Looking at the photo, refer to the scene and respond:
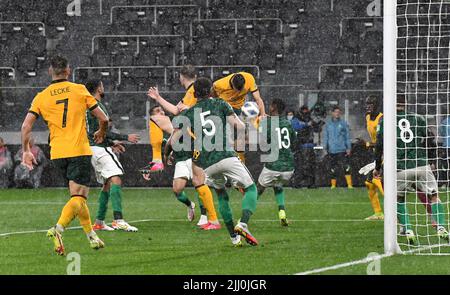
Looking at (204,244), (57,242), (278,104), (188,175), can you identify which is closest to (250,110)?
(278,104)

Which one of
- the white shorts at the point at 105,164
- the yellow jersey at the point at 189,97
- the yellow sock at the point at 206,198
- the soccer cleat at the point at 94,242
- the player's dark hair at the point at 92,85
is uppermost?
the player's dark hair at the point at 92,85

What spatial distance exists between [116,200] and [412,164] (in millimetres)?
4319

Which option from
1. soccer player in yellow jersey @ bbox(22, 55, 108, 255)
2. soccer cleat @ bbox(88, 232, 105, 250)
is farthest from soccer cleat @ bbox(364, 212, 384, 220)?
soccer player in yellow jersey @ bbox(22, 55, 108, 255)

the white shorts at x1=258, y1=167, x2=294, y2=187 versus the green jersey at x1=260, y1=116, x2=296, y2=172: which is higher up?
the green jersey at x1=260, y1=116, x2=296, y2=172

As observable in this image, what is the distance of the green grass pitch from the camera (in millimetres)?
10352

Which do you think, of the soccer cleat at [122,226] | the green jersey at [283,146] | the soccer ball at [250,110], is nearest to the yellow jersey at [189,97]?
the green jersey at [283,146]

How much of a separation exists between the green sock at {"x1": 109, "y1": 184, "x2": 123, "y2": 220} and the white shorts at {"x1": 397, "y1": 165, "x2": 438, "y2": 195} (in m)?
4.10

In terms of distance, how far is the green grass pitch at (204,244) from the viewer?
10.4 m

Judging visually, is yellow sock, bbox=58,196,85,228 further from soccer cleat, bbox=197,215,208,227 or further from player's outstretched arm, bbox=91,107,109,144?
soccer cleat, bbox=197,215,208,227

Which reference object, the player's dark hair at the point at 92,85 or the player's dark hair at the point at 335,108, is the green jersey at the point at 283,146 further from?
the player's dark hair at the point at 335,108

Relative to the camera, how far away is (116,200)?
1512 cm

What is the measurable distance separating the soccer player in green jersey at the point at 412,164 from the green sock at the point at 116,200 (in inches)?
153

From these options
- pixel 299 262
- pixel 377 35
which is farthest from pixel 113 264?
pixel 377 35

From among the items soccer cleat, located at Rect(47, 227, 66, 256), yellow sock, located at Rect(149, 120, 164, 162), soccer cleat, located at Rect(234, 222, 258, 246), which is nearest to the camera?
soccer cleat, located at Rect(47, 227, 66, 256)
